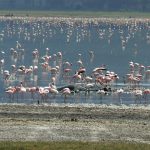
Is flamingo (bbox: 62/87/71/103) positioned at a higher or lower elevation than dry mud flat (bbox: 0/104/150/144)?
lower

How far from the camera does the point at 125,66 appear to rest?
188 ft

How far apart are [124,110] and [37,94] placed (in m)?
6.20

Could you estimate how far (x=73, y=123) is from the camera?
91.0 feet

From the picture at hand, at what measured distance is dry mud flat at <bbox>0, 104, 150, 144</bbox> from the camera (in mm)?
24766

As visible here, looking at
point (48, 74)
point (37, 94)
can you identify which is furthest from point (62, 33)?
point (37, 94)

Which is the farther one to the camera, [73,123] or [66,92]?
[66,92]

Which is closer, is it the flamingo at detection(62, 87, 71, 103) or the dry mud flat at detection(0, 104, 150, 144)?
the dry mud flat at detection(0, 104, 150, 144)

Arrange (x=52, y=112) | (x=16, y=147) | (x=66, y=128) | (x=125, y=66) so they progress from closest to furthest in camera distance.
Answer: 1. (x=16, y=147)
2. (x=66, y=128)
3. (x=52, y=112)
4. (x=125, y=66)

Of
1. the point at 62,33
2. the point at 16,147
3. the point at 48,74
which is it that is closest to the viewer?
the point at 16,147

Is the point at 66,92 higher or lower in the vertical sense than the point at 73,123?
lower

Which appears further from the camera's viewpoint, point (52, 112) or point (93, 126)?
point (52, 112)

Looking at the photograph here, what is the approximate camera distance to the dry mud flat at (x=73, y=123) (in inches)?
975

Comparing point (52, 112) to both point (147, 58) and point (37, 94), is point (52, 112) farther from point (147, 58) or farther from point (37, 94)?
point (147, 58)

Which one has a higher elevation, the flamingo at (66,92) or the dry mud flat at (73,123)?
the dry mud flat at (73,123)
